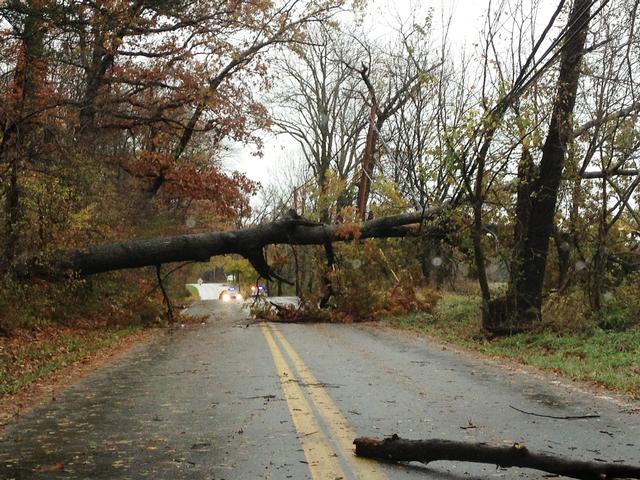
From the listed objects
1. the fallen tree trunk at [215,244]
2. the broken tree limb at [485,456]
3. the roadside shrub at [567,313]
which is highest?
the fallen tree trunk at [215,244]

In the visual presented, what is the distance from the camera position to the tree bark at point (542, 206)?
14.7 m

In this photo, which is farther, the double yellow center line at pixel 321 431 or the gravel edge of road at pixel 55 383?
the gravel edge of road at pixel 55 383

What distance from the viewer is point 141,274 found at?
2136 centimetres

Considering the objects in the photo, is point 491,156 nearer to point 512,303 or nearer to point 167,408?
point 512,303

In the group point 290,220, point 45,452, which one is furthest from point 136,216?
point 45,452

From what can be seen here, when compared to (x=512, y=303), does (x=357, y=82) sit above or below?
above

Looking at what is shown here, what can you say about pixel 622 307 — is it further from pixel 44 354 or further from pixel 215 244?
pixel 44 354

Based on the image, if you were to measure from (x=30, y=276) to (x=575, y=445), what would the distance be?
45.1 feet

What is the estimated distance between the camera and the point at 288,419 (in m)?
6.46

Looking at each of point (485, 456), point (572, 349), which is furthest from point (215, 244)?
point (485, 456)

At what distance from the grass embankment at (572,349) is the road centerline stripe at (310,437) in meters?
3.97

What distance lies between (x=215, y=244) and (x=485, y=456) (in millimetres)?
15168

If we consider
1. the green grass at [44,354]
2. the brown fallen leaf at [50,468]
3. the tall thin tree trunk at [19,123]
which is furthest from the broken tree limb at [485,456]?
the tall thin tree trunk at [19,123]

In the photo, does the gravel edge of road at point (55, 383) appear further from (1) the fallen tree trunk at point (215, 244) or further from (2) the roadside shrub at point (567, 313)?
(2) the roadside shrub at point (567, 313)
